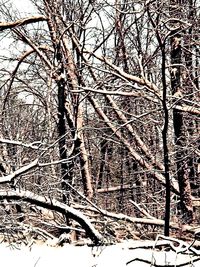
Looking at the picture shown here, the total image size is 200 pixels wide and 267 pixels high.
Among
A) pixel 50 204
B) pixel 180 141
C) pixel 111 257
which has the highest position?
pixel 180 141

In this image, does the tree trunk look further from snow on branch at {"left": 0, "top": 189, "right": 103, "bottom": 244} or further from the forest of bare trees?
snow on branch at {"left": 0, "top": 189, "right": 103, "bottom": 244}

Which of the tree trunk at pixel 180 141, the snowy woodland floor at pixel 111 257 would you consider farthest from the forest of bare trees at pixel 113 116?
the snowy woodland floor at pixel 111 257

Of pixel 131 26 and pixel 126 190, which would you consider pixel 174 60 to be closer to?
pixel 131 26

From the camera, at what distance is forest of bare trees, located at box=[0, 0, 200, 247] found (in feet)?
24.5

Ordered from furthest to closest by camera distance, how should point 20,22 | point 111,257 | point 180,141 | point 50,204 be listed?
point 20,22, point 180,141, point 50,204, point 111,257

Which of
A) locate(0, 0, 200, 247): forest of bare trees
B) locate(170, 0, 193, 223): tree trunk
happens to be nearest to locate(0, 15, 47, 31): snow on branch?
locate(0, 0, 200, 247): forest of bare trees

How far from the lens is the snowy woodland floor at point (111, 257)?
Answer: 244 centimetres

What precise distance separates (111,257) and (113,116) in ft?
26.3

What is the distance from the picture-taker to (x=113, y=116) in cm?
1066

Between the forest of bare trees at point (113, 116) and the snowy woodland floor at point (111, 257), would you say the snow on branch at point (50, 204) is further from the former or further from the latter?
the snowy woodland floor at point (111, 257)

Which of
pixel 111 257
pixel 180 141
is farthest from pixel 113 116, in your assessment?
pixel 111 257

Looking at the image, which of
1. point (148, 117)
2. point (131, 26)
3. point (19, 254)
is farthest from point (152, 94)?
point (19, 254)

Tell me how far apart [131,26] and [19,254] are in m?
8.49

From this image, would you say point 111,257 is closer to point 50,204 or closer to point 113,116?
point 50,204
